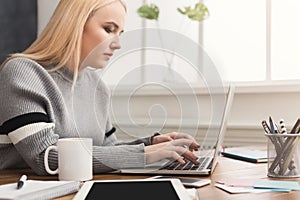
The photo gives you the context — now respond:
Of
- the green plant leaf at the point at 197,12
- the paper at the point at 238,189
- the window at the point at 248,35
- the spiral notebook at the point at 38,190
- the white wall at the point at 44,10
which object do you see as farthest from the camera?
the white wall at the point at 44,10

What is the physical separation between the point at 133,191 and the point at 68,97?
0.57 m

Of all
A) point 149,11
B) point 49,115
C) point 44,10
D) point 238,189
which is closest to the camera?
point 238,189

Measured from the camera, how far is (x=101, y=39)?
1.25m

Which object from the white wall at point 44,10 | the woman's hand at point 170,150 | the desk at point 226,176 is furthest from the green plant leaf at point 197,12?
the woman's hand at point 170,150

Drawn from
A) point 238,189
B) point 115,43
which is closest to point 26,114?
point 115,43

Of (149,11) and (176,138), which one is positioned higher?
(149,11)

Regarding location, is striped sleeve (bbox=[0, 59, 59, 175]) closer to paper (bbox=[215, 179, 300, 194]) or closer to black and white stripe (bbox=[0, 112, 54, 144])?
black and white stripe (bbox=[0, 112, 54, 144])

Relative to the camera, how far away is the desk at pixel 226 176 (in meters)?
0.83

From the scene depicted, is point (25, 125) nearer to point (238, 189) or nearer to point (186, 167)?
point (186, 167)

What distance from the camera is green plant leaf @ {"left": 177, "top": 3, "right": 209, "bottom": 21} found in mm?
2703

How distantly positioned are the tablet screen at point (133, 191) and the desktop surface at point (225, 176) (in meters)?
0.06

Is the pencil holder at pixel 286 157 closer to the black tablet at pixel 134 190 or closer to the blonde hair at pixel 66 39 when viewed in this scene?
the black tablet at pixel 134 190

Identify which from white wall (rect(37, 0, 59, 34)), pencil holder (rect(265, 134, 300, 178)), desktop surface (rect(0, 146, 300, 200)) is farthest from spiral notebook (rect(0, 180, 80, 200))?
white wall (rect(37, 0, 59, 34))

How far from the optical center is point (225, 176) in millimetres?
1072
